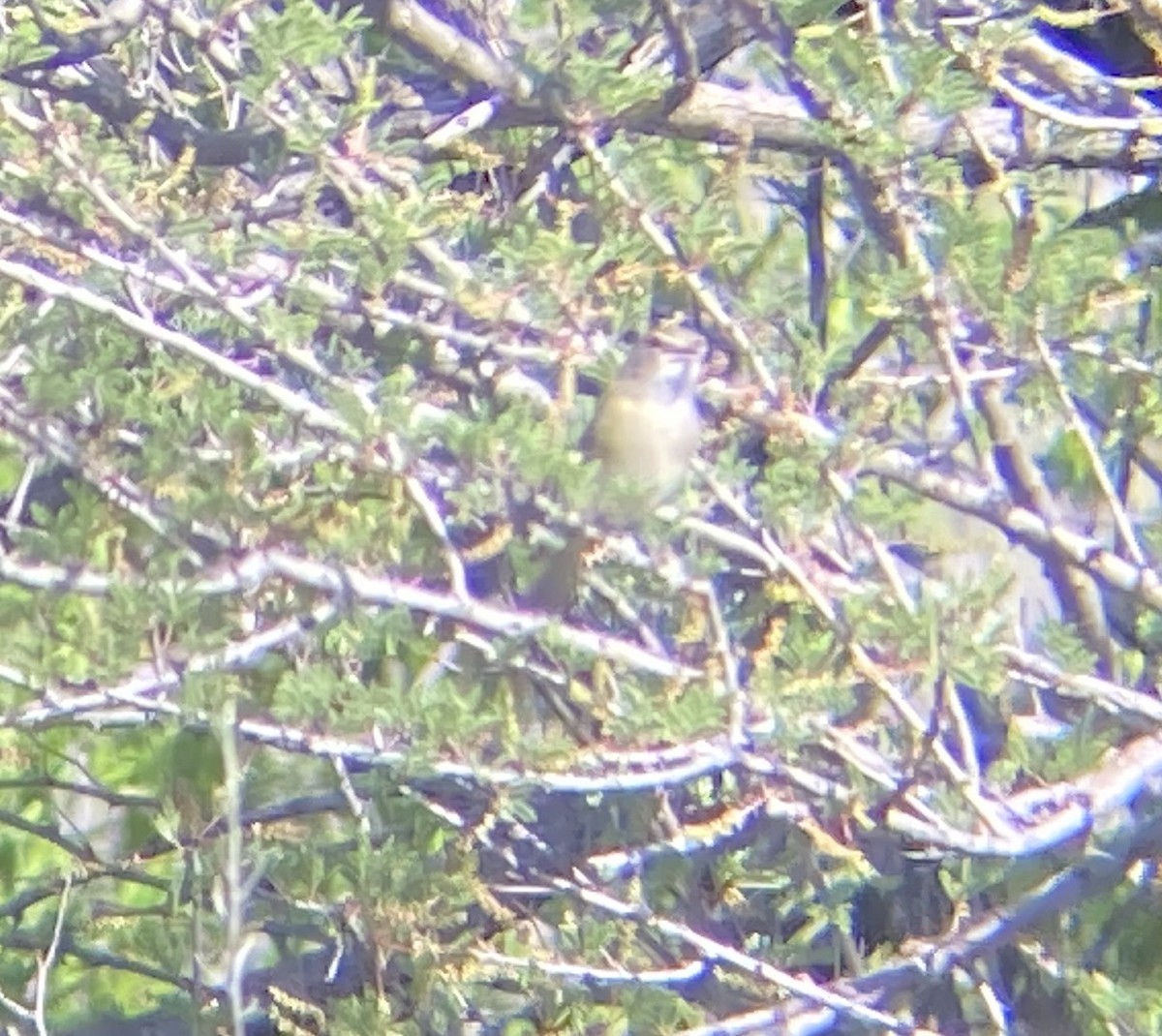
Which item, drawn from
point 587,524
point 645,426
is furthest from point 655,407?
point 587,524

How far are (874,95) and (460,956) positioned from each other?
124cm

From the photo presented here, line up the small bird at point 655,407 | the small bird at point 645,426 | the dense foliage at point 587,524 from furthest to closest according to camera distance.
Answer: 1. the small bird at point 655,407
2. the small bird at point 645,426
3. the dense foliage at point 587,524

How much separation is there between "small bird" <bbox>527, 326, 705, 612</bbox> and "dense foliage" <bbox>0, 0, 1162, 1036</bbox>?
3 centimetres

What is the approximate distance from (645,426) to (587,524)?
1.52 ft

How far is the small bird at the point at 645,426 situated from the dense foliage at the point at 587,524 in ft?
0.11

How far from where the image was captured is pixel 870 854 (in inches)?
97.4

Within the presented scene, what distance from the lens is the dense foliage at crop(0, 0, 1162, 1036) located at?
85.7 inches

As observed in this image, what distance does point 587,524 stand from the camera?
220 centimetres

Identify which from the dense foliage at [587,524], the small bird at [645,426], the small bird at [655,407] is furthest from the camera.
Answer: the small bird at [655,407]

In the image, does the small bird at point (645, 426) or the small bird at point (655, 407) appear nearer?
the small bird at point (645, 426)

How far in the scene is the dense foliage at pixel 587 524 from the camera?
7.14 feet

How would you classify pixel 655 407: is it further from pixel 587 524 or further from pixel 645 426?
pixel 587 524

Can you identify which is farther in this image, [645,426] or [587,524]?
[645,426]

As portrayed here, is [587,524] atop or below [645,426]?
atop
